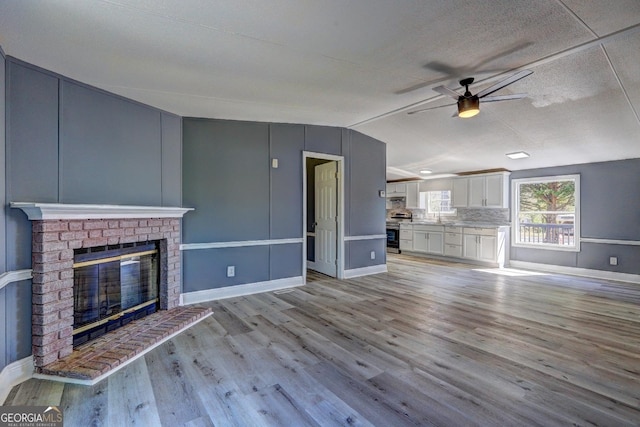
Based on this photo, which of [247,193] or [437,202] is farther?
[437,202]

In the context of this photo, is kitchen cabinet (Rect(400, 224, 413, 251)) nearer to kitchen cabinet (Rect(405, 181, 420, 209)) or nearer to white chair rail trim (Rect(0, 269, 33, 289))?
kitchen cabinet (Rect(405, 181, 420, 209))

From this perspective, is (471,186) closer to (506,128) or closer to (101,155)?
(506,128)

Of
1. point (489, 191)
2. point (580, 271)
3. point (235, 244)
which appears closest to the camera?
point (235, 244)

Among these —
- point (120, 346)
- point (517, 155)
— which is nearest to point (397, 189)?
point (517, 155)

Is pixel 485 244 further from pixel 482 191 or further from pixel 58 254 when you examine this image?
pixel 58 254

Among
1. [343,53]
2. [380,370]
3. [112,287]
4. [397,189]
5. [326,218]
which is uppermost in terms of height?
[343,53]

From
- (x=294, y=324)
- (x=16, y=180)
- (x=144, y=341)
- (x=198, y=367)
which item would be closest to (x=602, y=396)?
(x=294, y=324)

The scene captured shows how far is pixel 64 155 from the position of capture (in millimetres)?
2695

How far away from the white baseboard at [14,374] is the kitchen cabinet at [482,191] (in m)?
7.88

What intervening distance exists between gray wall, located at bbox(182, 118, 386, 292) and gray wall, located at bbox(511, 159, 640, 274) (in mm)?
4520

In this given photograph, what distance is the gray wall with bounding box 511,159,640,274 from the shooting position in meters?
5.40

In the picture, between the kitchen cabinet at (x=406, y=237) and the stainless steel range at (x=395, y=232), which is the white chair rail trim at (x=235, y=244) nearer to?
the kitchen cabinet at (x=406, y=237)

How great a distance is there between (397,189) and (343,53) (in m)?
7.02

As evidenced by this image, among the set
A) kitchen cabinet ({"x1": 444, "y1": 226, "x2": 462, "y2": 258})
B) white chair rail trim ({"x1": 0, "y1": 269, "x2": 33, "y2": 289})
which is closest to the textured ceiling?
white chair rail trim ({"x1": 0, "y1": 269, "x2": 33, "y2": 289})
